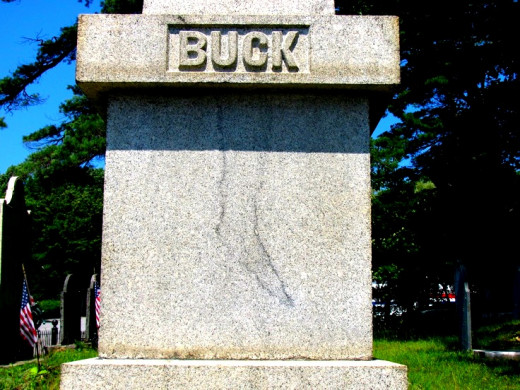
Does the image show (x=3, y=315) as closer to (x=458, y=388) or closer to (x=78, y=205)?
(x=458, y=388)

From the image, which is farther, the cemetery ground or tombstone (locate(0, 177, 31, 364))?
tombstone (locate(0, 177, 31, 364))

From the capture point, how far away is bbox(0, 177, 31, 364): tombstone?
11336mm

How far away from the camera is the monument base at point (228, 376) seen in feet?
7.89

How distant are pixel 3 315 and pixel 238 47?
10.4 meters

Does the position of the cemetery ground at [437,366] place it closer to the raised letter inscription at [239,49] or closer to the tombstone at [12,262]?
the tombstone at [12,262]

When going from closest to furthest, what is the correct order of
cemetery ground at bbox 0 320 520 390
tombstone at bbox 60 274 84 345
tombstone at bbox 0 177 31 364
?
cemetery ground at bbox 0 320 520 390, tombstone at bbox 0 177 31 364, tombstone at bbox 60 274 84 345

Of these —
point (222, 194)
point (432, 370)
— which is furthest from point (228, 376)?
point (432, 370)

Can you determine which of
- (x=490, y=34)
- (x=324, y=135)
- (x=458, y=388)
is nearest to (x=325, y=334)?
(x=324, y=135)

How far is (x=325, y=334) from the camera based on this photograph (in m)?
2.58

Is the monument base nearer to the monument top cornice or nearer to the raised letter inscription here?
the raised letter inscription

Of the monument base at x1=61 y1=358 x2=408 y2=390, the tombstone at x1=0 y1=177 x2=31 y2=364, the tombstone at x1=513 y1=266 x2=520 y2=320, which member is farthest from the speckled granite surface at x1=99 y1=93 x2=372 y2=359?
the tombstone at x1=513 y1=266 x2=520 y2=320

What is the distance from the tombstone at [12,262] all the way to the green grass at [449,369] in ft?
23.1

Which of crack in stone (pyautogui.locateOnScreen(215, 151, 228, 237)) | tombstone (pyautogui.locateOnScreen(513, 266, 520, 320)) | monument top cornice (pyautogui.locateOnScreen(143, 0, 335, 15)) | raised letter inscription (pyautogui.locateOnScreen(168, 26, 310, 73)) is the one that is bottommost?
A: tombstone (pyautogui.locateOnScreen(513, 266, 520, 320))

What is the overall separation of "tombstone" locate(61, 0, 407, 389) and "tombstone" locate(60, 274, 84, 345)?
46.5 feet
